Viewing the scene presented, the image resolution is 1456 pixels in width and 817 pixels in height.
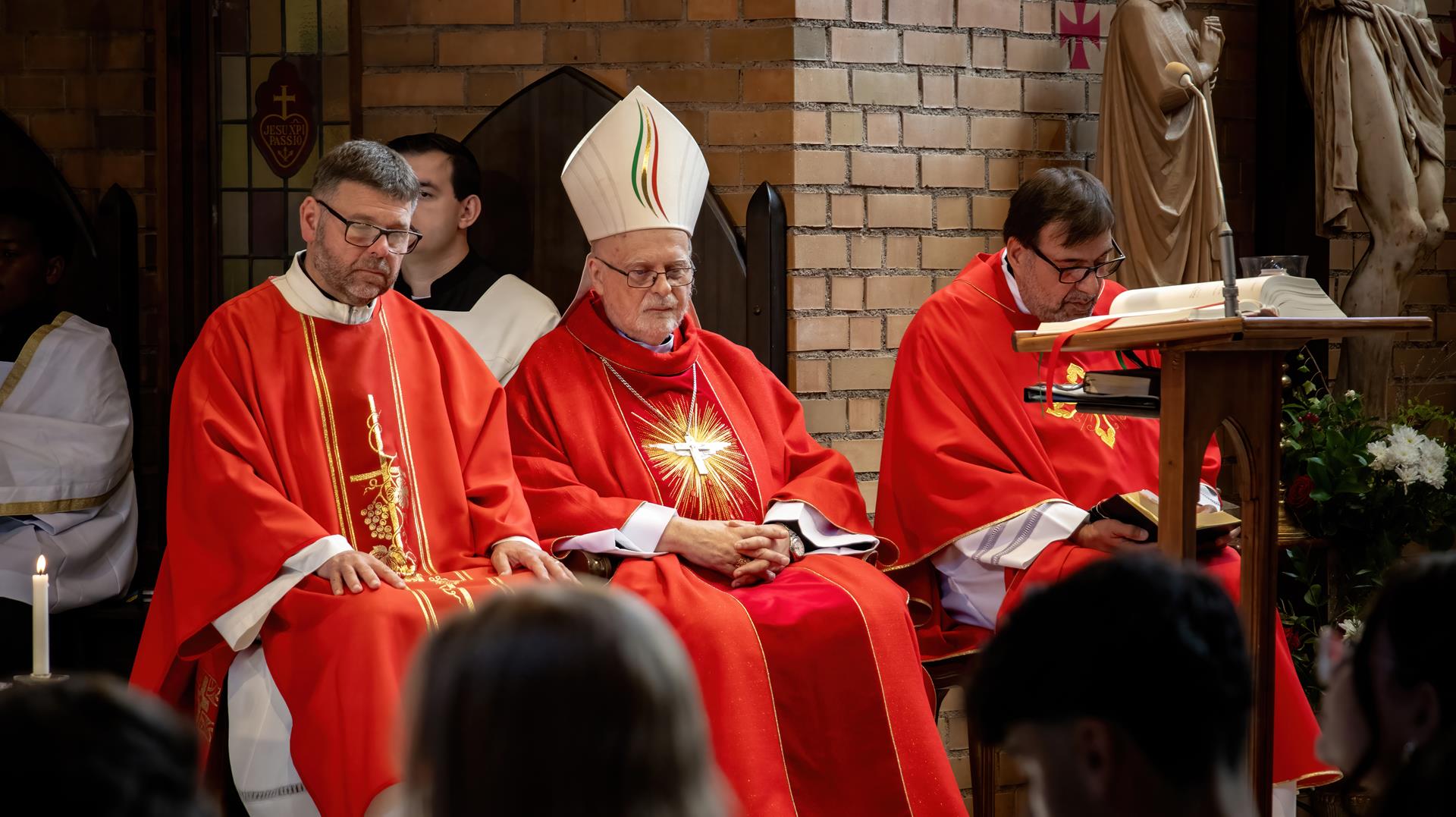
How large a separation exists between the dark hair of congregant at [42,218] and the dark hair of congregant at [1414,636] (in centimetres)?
420

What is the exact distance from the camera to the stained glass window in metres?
4.71

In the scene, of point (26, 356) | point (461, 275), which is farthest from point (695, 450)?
point (26, 356)

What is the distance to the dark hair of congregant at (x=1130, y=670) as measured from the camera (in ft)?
4.34

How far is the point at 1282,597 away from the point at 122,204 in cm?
389

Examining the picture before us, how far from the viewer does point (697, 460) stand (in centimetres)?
379

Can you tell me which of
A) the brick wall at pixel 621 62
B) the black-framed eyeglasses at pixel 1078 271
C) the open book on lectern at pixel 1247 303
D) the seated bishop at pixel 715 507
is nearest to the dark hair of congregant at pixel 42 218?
the brick wall at pixel 621 62

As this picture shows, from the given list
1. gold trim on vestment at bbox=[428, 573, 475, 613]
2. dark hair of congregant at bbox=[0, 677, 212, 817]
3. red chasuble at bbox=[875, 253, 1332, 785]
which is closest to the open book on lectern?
red chasuble at bbox=[875, 253, 1332, 785]

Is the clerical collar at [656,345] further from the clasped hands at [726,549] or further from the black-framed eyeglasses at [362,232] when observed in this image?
the black-framed eyeglasses at [362,232]

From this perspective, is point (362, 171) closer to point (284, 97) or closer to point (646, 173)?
point (646, 173)

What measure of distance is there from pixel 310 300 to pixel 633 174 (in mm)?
909

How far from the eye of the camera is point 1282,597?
4578 mm

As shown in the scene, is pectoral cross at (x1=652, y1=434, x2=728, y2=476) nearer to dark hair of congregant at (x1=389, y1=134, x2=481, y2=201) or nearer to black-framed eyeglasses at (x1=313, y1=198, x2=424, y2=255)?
black-framed eyeglasses at (x1=313, y1=198, x2=424, y2=255)

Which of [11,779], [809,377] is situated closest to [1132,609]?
[11,779]

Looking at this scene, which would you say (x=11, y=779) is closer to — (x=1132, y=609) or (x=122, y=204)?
(x=1132, y=609)
